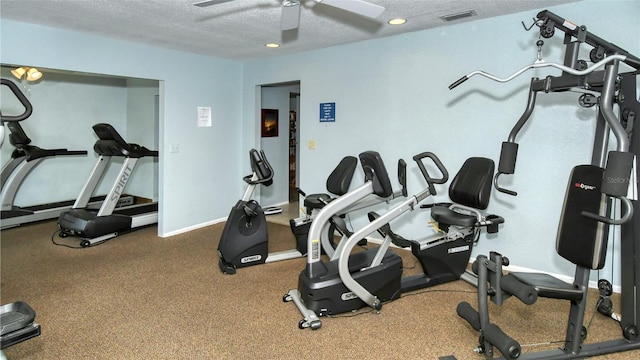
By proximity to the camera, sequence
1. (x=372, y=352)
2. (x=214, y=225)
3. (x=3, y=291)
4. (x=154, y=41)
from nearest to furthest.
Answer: (x=372, y=352), (x=3, y=291), (x=154, y=41), (x=214, y=225)

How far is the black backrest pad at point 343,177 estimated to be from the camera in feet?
13.5

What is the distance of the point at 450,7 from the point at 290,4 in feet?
5.08

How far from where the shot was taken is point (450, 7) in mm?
3352

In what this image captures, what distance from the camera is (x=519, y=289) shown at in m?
2.12

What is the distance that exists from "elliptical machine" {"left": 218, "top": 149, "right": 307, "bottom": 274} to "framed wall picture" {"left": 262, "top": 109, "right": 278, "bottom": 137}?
2.56 m

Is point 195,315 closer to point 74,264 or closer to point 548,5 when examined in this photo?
point 74,264

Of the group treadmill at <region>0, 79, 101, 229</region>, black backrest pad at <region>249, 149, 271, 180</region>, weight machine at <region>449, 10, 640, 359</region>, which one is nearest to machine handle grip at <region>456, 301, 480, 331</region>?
weight machine at <region>449, 10, 640, 359</region>

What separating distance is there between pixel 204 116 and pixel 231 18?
2120mm

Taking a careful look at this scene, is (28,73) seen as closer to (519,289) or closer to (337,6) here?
(337,6)

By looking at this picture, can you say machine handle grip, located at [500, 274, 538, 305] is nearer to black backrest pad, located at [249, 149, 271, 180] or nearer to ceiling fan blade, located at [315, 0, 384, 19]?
ceiling fan blade, located at [315, 0, 384, 19]

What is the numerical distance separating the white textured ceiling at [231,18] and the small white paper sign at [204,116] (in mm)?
952

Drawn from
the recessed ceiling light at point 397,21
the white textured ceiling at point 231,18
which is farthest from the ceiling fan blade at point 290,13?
the recessed ceiling light at point 397,21

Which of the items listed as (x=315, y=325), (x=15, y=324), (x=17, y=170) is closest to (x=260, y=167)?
(x=315, y=325)

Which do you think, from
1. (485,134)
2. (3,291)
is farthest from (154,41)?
(485,134)
